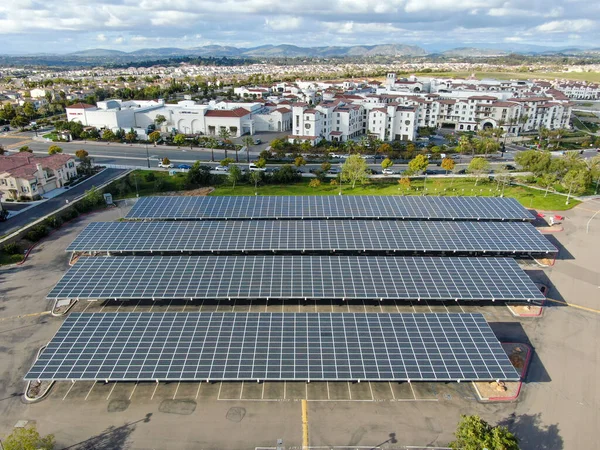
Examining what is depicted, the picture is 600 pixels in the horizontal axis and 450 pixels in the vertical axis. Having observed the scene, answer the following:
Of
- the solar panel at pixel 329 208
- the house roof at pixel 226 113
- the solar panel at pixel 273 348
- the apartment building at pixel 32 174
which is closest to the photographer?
the solar panel at pixel 273 348

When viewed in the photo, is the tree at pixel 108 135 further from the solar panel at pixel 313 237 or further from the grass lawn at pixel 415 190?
the solar panel at pixel 313 237

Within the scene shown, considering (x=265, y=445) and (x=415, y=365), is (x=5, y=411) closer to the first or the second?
(x=265, y=445)

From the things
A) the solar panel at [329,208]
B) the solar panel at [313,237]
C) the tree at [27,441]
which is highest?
the solar panel at [329,208]

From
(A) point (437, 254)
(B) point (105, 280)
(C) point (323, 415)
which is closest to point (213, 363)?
(C) point (323, 415)

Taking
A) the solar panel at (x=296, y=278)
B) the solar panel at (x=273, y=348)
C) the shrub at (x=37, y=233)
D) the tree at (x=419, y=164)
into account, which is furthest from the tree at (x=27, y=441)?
the tree at (x=419, y=164)

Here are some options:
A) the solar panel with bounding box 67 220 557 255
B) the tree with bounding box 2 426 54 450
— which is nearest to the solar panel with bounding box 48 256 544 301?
the solar panel with bounding box 67 220 557 255

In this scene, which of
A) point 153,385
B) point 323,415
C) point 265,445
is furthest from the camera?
point 153,385
